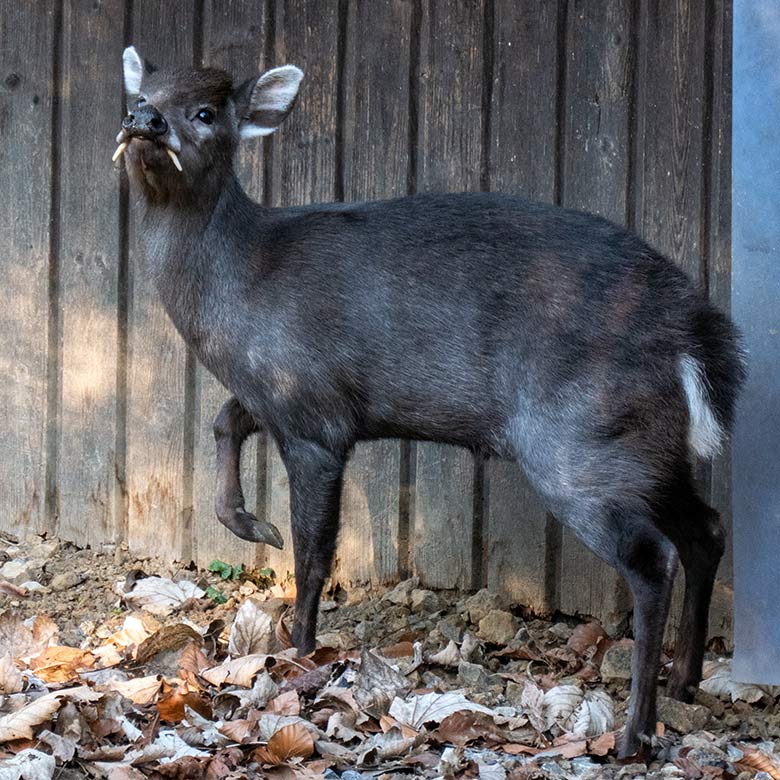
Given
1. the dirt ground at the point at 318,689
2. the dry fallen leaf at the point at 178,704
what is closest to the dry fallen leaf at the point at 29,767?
the dirt ground at the point at 318,689

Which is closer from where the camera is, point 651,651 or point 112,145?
point 651,651

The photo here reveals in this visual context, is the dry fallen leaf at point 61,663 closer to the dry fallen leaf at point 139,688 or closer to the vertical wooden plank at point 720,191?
the dry fallen leaf at point 139,688

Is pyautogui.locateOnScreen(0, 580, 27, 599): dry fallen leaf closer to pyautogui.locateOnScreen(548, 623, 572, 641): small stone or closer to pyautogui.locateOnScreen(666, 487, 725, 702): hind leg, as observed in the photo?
pyautogui.locateOnScreen(548, 623, 572, 641): small stone

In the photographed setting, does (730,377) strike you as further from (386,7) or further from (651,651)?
(386,7)

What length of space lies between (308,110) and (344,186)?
33 cm

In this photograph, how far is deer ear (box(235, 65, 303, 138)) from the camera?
4809 mm

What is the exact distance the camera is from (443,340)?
448cm

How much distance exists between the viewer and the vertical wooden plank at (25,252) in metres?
5.79

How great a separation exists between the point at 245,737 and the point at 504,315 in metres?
1.53

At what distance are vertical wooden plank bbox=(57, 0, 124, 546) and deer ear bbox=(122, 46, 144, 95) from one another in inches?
30.3

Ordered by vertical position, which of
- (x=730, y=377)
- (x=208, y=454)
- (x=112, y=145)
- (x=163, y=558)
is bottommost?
(x=163, y=558)

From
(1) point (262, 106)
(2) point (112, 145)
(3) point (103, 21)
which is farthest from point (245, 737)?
(3) point (103, 21)

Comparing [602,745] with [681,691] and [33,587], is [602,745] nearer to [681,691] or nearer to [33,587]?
[681,691]

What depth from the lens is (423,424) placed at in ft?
15.0
